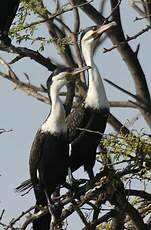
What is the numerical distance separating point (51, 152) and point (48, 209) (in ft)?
1.79

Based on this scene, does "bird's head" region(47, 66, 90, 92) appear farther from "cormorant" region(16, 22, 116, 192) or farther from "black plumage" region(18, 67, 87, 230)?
"cormorant" region(16, 22, 116, 192)

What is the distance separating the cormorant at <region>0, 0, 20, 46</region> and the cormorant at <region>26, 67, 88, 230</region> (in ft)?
1.71

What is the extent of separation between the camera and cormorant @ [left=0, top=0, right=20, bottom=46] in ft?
23.1

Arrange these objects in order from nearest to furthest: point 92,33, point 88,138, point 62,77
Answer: point 62,77 → point 88,138 → point 92,33

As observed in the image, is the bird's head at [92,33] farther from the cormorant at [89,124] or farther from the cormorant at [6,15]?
the cormorant at [6,15]

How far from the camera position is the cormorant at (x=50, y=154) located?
677cm

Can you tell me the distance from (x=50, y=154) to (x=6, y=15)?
3.52 ft

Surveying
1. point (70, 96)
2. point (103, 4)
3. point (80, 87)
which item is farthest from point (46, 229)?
point (103, 4)

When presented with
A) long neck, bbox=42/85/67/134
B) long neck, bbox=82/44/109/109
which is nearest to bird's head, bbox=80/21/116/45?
long neck, bbox=82/44/109/109

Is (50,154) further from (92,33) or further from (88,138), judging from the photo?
(92,33)

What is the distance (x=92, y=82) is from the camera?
7164 mm

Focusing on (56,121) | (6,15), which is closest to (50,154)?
(56,121)

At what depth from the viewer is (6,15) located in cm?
707

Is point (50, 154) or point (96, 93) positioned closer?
point (50, 154)
